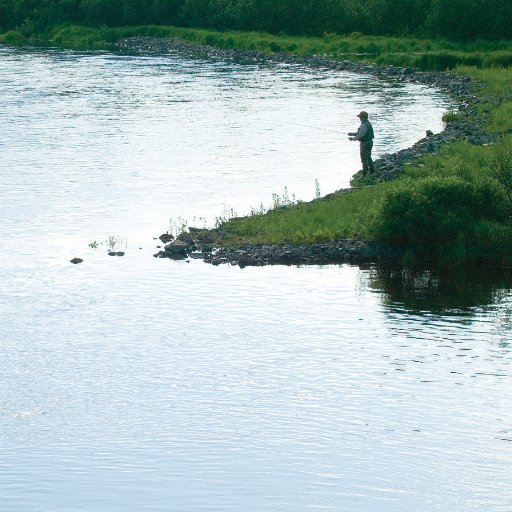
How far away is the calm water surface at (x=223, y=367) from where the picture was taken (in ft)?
56.2

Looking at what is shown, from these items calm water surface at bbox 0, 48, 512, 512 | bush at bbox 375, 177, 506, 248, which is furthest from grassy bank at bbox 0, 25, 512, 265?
calm water surface at bbox 0, 48, 512, 512

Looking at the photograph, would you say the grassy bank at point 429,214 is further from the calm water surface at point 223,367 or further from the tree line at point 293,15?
the tree line at point 293,15

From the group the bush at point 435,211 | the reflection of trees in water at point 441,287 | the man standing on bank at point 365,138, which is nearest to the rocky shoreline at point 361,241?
the man standing on bank at point 365,138

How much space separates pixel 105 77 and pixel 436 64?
20.0 m

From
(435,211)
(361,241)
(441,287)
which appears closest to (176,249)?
(361,241)

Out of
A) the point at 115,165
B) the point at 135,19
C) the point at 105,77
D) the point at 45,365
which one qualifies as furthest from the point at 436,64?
the point at 45,365

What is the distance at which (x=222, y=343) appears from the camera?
22.8m

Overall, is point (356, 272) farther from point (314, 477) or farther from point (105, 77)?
point (105, 77)

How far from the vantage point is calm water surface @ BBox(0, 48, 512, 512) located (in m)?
17.1

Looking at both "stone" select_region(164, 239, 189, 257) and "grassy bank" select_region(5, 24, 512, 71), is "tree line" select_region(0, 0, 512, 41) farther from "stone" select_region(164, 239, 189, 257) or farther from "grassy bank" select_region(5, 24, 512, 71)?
"stone" select_region(164, 239, 189, 257)

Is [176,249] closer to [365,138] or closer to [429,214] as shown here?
[429,214]

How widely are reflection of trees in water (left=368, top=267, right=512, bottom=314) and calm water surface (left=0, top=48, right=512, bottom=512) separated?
2.6 inches

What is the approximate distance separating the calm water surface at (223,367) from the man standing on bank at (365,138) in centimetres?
198

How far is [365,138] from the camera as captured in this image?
1324 inches
